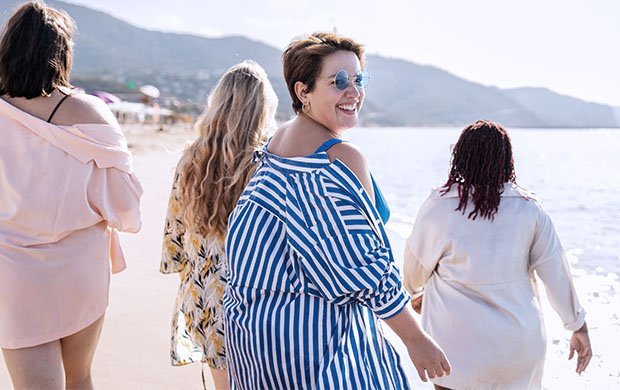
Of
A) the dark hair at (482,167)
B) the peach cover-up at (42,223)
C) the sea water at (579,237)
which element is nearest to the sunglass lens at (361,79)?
the dark hair at (482,167)

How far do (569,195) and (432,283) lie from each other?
19.9m

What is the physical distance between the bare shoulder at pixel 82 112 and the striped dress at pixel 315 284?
2.82 ft

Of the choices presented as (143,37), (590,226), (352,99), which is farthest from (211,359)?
(143,37)

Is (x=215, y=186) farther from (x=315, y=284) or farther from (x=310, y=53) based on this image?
(x=315, y=284)

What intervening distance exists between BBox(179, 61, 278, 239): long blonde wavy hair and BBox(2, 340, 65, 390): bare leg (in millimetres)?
908

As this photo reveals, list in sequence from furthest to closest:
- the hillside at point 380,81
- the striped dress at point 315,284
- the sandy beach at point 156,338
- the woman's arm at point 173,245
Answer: the hillside at point 380,81
the sandy beach at point 156,338
the woman's arm at point 173,245
the striped dress at point 315,284

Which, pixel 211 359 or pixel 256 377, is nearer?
pixel 256 377

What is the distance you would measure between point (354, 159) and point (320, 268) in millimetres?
321

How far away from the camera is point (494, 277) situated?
7.64 feet

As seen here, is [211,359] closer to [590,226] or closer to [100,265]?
[100,265]

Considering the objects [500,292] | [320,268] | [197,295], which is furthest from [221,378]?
[320,268]

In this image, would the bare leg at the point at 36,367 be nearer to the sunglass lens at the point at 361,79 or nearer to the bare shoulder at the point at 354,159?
the bare shoulder at the point at 354,159

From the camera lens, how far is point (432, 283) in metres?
2.54

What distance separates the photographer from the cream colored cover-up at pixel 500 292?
233 cm
